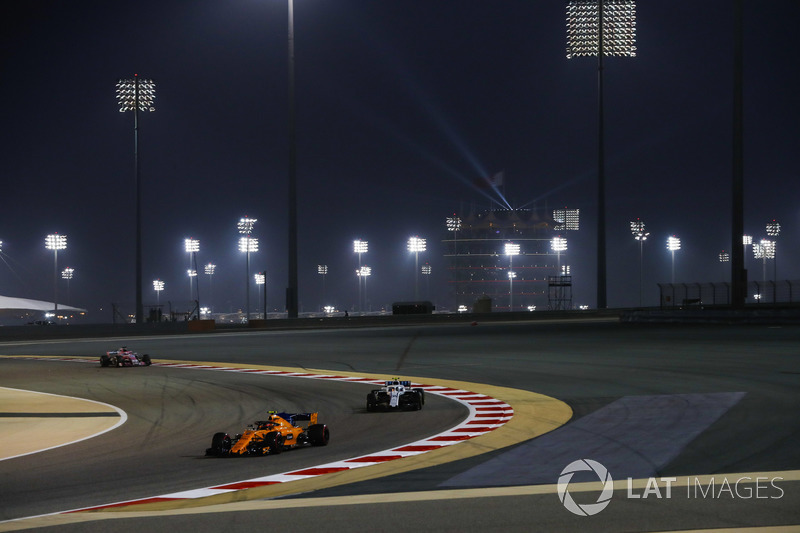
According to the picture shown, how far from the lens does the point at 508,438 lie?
36.0 feet

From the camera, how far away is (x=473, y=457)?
974 centimetres

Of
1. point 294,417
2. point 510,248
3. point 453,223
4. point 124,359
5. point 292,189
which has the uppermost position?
point 453,223

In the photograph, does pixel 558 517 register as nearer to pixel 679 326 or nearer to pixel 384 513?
pixel 384 513

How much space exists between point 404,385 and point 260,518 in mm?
6962

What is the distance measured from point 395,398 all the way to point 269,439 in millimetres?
3538

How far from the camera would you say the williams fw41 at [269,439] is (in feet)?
33.5

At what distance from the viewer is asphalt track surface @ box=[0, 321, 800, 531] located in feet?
23.1

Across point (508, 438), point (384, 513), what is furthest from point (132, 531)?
point (508, 438)

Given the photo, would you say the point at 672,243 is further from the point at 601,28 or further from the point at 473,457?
the point at 473,457

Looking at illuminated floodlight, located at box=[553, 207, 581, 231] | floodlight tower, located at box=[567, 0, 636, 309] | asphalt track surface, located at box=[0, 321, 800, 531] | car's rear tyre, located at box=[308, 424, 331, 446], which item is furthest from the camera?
illuminated floodlight, located at box=[553, 207, 581, 231]

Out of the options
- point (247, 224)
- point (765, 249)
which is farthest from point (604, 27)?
point (765, 249)

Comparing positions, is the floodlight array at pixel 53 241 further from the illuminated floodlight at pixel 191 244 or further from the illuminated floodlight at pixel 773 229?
the illuminated floodlight at pixel 773 229

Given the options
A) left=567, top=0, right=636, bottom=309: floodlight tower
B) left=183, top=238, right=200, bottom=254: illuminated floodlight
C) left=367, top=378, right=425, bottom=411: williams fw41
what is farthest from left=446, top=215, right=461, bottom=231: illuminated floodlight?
left=367, top=378, right=425, bottom=411: williams fw41
